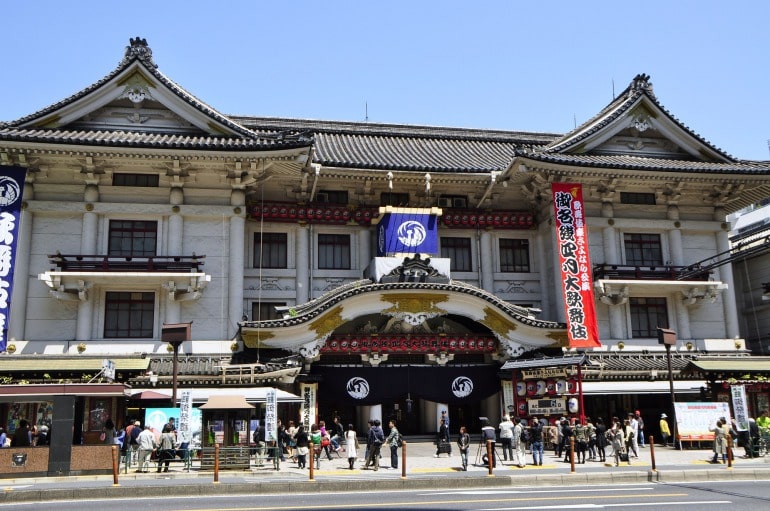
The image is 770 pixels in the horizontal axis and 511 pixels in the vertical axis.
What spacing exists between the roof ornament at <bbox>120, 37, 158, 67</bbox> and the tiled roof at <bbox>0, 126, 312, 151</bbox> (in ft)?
9.66

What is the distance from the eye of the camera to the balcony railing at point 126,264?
27109 millimetres

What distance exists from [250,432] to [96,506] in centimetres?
851

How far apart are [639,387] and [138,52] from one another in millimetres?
24798

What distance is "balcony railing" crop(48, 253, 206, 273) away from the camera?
2711cm

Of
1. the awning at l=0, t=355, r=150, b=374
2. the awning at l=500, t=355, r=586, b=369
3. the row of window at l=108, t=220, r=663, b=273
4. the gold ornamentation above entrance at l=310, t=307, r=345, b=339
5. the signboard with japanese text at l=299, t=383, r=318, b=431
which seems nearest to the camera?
the awning at l=0, t=355, r=150, b=374

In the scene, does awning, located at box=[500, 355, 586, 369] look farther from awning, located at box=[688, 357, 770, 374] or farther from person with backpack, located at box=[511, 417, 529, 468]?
awning, located at box=[688, 357, 770, 374]

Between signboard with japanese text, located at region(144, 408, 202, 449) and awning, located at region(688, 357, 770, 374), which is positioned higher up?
awning, located at region(688, 357, 770, 374)

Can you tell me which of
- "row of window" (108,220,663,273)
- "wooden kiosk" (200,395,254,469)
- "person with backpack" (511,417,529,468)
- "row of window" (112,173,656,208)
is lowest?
"person with backpack" (511,417,529,468)

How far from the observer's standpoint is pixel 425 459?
961 inches

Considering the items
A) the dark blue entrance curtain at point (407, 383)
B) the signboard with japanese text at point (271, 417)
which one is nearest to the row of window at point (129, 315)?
the dark blue entrance curtain at point (407, 383)

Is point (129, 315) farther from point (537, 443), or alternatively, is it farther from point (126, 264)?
point (537, 443)

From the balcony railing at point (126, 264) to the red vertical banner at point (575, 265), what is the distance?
49.4ft

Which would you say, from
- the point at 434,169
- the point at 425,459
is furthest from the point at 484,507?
the point at 434,169

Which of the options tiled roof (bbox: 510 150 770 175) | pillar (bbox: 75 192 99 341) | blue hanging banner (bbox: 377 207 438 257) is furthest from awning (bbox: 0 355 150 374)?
tiled roof (bbox: 510 150 770 175)
